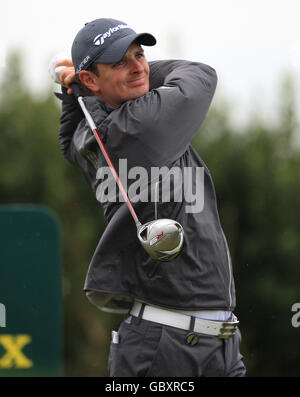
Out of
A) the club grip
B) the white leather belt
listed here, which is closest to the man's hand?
the club grip

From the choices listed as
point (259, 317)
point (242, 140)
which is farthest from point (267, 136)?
point (259, 317)

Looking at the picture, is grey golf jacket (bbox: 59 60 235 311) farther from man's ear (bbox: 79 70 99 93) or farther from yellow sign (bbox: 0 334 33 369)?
yellow sign (bbox: 0 334 33 369)

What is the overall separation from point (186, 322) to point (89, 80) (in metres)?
0.93

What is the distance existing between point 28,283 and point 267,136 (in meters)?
8.71

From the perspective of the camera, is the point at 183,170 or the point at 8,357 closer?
the point at 183,170

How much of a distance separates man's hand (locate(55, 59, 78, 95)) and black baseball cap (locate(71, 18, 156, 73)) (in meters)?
0.06

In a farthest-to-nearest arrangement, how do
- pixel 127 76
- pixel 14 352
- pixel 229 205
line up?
pixel 229 205 → pixel 14 352 → pixel 127 76

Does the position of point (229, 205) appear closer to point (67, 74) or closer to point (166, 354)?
point (67, 74)

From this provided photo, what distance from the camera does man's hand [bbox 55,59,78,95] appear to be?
8.87 feet

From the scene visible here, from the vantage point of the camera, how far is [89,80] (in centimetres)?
264

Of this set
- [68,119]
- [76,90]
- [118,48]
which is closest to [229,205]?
[68,119]

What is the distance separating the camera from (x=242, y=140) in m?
13.1

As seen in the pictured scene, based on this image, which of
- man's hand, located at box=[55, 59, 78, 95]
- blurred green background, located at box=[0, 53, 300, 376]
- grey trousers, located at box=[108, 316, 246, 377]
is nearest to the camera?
grey trousers, located at box=[108, 316, 246, 377]

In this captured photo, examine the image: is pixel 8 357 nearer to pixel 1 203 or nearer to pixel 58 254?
pixel 58 254
